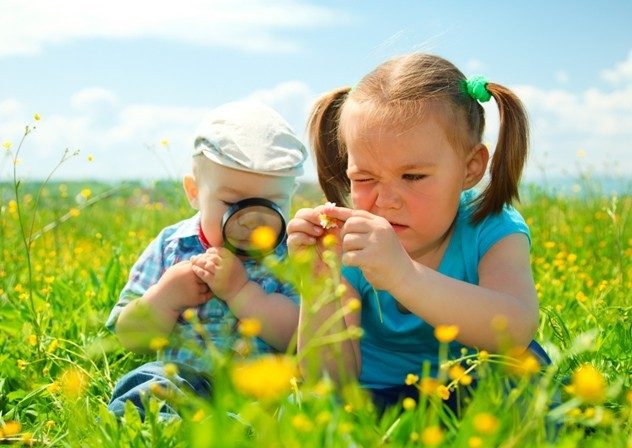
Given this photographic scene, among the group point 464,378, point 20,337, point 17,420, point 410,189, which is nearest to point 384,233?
point 410,189

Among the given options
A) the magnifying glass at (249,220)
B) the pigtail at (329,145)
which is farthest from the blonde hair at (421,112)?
the magnifying glass at (249,220)

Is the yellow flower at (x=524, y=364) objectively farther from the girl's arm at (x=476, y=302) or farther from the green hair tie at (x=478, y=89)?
the green hair tie at (x=478, y=89)

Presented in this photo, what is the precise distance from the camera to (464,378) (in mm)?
1712

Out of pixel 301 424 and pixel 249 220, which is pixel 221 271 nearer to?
pixel 249 220

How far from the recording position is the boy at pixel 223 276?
114 inches

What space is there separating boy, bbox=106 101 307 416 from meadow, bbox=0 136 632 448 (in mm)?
159

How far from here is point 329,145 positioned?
119 inches

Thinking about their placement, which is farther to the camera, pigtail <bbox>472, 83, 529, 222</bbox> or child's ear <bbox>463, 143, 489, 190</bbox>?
pigtail <bbox>472, 83, 529, 222</bbox>

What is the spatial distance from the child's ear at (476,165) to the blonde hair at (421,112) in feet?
0.09

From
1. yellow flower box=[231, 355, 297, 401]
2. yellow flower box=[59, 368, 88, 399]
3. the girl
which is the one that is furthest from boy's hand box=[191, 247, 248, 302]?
yellow flower box=[231, 355, 297, 401]

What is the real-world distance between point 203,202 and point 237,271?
28 cm

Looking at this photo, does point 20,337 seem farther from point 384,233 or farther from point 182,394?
point 384,233

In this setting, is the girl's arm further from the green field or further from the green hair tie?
the green hair tie

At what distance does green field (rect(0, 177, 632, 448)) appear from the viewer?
1.46 m
